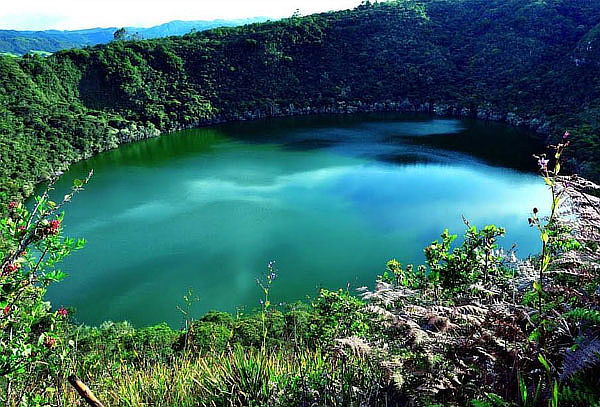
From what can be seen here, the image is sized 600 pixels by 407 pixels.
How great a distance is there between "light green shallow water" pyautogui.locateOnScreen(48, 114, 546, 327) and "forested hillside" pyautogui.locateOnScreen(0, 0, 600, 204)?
4.38m

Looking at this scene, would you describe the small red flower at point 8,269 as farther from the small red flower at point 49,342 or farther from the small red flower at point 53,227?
the small red flower at point 49,342

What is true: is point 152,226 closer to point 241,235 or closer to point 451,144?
point 241,235

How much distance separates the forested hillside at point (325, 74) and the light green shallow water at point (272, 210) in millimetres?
4377

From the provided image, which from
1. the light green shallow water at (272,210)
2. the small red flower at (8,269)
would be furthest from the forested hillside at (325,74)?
the small red flower at (8,269)

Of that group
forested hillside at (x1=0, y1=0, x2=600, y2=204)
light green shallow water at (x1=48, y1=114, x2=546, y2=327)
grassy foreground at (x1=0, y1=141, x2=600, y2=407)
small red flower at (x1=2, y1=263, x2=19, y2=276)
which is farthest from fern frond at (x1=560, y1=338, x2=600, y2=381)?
forested hillside at (x1=0, y1=0, x2=600, y2=204)

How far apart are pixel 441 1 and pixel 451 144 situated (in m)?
45.1

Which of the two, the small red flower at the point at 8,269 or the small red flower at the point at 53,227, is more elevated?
the small red flower at the point at 53,227

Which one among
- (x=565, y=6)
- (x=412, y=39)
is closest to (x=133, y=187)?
(x=412, y=39)

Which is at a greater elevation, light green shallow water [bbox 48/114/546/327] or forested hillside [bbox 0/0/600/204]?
forested hillside [bbox 0/0/600/204]

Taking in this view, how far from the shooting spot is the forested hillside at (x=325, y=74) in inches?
1506

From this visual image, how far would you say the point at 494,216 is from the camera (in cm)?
2139

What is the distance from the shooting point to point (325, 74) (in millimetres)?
57688

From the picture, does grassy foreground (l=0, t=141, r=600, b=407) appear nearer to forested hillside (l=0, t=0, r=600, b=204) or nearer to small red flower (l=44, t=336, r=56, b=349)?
small red flower (l=44, t=336, r=56, b=349)

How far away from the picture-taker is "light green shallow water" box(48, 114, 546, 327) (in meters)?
15.8
